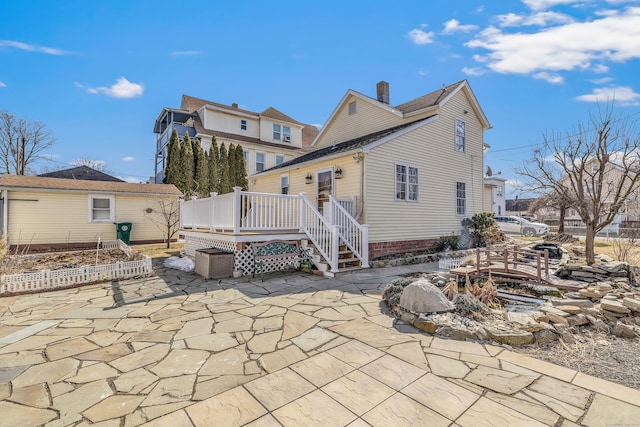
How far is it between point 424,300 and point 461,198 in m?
10.2

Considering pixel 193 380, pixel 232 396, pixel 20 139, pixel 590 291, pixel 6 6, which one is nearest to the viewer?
pixel 232 396

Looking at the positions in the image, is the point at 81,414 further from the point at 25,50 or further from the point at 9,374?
the point at 25,50

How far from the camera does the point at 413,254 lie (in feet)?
35.0

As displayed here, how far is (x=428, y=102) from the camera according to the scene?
1257 centimetres

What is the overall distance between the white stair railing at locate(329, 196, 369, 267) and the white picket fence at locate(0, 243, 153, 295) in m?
5.11

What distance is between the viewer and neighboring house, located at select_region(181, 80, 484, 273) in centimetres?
800

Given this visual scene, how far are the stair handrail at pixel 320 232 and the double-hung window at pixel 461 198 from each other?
25.1 ft

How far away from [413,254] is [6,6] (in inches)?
575

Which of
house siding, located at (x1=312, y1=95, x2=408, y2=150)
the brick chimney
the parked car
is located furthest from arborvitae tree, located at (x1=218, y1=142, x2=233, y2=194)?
the parked car

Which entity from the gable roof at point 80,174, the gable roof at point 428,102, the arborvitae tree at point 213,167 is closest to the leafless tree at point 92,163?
the gable roof at point 80,174

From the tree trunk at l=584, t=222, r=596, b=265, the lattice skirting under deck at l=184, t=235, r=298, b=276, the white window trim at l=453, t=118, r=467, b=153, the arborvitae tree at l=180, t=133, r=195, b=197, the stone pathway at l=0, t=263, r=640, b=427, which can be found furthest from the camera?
the arborvitae tree at l=180, t=133, r=195, b=197

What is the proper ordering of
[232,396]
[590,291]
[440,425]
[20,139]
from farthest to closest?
[20,139], [590,291], [232,396], [440,425]

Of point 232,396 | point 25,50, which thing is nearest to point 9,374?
point 232,396

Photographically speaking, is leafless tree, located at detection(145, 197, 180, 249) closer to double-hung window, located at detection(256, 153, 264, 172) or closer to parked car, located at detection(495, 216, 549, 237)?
double-hung window, located at detection(256, 153, 264, 172)
